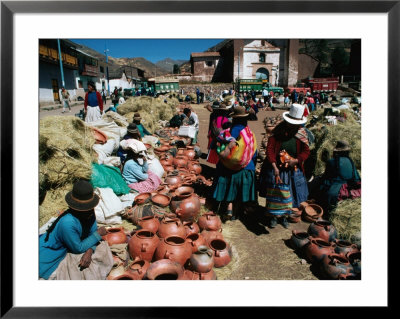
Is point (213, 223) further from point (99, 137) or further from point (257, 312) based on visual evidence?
point (99, 137)

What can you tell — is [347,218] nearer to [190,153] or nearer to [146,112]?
[190,153]

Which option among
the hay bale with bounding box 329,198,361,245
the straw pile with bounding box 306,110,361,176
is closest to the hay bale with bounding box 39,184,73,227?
the hay bale with bounding box 329,198,361,245

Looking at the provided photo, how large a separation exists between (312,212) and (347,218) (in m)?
0.54

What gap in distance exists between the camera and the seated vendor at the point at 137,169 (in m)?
4.79

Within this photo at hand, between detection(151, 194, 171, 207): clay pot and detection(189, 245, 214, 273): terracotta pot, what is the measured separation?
1.46 metres

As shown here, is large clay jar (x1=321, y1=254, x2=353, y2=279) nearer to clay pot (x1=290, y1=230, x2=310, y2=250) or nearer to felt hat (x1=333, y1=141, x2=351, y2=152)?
clay pot (x1=290, y1=230, x2=310, y2=250)

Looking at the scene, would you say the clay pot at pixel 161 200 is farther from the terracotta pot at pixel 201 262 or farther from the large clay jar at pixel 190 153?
the large clay jar at pixel 190 153

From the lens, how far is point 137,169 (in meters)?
4.79

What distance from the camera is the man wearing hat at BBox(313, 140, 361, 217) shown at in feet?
13.6

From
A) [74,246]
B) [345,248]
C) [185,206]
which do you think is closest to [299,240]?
[345,248]

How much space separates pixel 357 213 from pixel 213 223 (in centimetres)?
211

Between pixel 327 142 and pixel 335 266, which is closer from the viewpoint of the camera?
pixel 335 266
